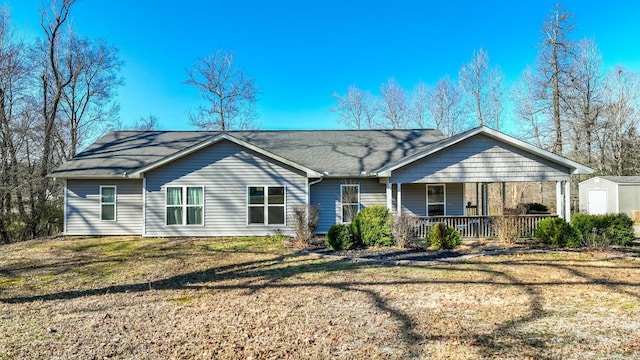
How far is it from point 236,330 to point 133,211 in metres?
12.0

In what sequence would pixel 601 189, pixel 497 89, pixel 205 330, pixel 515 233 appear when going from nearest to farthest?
pixel 205 330 → pixel 515 233 → pixel 601 189 → pixel 497 89

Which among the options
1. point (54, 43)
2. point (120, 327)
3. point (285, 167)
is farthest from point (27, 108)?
point (120, 327)

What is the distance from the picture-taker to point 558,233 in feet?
36.9

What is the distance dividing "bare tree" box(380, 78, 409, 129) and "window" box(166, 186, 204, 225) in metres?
24.3

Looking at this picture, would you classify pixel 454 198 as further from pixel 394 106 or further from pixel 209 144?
pixel 394 106

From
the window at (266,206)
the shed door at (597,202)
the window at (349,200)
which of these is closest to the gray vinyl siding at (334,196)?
the window at (349,200)

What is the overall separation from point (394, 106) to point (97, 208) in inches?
1061

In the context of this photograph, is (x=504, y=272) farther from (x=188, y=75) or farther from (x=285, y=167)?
(x=188, y=75)

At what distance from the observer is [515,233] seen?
11641 mm

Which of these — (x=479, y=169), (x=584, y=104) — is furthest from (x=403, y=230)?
(x=584, y=104)

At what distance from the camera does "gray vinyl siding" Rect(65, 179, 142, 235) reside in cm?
1477

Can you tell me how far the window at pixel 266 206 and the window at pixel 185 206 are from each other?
1.86 m

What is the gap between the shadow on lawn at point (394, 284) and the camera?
4.37 m

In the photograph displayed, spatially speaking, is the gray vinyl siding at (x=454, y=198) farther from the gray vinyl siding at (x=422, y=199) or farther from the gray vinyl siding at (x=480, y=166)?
the gray vinyl siding at (x=480, y=166)
